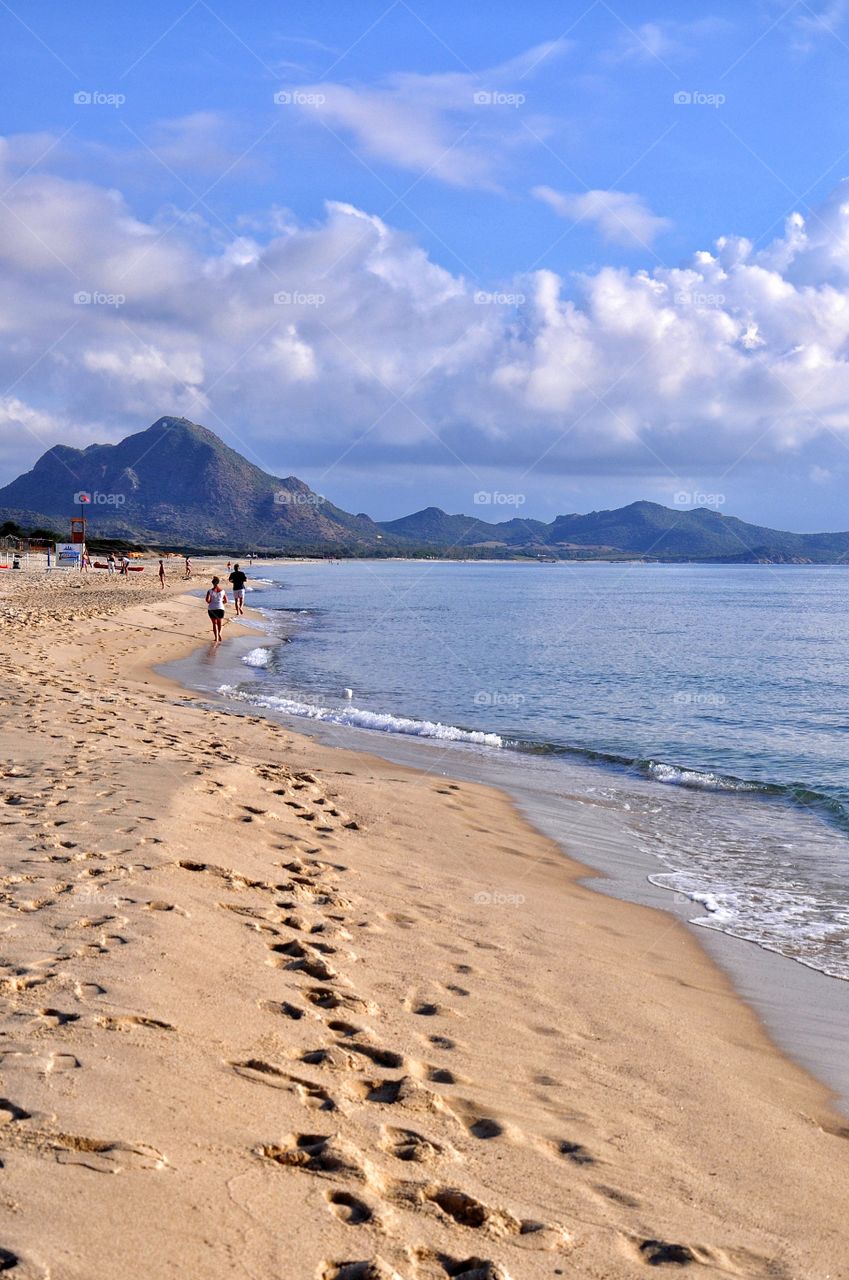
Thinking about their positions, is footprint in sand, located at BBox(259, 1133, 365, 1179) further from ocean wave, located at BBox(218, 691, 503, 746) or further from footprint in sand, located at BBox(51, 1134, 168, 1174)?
ocean wave, located at BBox(218, 691, 503, 746)

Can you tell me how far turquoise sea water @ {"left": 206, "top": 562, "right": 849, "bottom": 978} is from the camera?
10.7 metres

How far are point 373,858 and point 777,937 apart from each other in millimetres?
3840

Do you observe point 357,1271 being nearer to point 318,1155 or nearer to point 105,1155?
point 318,1155

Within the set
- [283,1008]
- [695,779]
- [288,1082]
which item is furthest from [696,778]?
[288,1082]

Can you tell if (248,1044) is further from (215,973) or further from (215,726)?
(215,726)

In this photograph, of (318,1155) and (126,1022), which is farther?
(126,1022)

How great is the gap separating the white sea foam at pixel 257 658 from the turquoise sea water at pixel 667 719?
0.10 metres

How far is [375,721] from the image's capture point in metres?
19.7

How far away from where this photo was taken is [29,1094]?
3.85 m

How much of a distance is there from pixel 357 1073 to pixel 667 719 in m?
19.0

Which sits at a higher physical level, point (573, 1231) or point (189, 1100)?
point (189, 1100)

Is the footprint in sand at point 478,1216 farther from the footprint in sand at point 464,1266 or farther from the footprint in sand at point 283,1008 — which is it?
the footprint in sand at point 283,1008

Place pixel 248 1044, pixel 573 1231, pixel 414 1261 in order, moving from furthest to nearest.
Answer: pixel 248 1044 < pixel 573 1231 < pixel 414 1261

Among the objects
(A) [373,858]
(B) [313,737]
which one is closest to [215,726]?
(B) [313,737]
